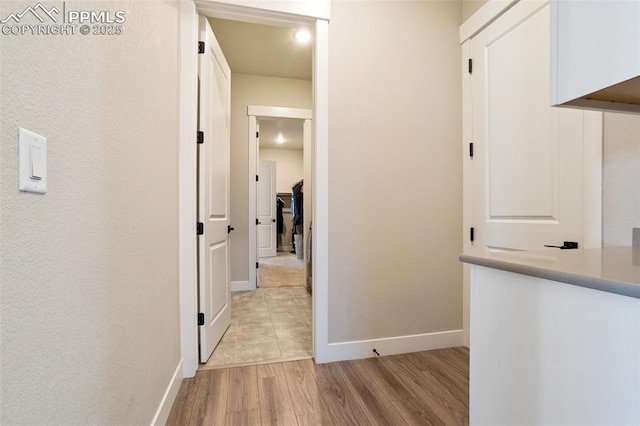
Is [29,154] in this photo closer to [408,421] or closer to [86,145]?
[86,145]

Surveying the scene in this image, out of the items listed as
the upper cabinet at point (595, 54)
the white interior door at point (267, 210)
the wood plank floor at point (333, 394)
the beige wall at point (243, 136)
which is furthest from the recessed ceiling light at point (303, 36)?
the white interior door at point (267, 210)

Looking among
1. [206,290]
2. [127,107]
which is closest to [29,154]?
[127,107]

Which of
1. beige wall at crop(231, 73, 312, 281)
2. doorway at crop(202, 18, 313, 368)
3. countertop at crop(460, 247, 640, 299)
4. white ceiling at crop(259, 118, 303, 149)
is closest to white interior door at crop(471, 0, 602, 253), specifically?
countertop at crop(460, 247, 640, 299)

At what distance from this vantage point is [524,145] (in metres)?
1.75

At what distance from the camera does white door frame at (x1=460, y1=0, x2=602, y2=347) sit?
1.37m

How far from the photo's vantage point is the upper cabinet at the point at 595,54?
0.67 meters

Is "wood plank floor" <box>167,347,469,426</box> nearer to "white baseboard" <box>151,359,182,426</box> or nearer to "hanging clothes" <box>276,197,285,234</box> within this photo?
"white baseboard" <box>151,359,182,426</box>

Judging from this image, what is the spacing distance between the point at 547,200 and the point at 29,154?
212 centimetres

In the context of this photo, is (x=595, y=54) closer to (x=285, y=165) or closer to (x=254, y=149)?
(x=254, y=149)

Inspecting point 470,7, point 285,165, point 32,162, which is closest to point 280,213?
point 285,165

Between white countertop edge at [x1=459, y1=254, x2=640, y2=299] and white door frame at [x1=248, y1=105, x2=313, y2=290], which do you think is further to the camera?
white door frame at [x1=248, y1=105, x2=313, y2=290]

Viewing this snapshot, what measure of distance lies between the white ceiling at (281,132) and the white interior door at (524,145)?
10.2 feet

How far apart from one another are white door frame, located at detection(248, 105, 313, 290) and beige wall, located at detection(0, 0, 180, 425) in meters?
2.33

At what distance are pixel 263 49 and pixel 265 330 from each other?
2829mm
